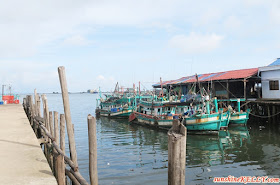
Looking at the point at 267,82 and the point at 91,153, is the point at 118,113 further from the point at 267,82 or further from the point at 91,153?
the point at 91,153

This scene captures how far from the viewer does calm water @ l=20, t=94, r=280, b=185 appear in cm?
1170

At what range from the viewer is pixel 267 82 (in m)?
25.3

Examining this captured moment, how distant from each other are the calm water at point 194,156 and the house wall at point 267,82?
337 cm

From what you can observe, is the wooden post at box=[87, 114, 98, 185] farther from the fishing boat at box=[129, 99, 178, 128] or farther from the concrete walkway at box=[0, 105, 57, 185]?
the fishing boat at box=[129, 99, 178, 128]

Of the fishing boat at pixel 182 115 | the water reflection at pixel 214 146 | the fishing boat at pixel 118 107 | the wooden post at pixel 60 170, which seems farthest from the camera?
the fishing boat at pixel 118 107

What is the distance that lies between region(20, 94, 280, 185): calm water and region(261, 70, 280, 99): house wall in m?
3.37

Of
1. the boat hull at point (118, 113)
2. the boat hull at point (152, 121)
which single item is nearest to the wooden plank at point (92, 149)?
the boat hull at point (152, 121)

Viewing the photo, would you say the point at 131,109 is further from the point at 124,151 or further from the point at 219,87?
the point at 124,151

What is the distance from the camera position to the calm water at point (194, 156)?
11.7 metres

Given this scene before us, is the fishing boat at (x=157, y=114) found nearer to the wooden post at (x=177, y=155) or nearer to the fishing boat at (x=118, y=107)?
the fishing boat at (x=118, y=107)

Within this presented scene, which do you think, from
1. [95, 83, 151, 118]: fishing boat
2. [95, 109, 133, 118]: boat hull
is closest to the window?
[95, 83, 151, 118]: fishing boat

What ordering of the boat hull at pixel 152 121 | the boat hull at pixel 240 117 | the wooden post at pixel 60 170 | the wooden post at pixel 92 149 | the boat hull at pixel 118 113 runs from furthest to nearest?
1. the boat hull at pixel 118 113
2. the boat hull at pixel 240 117
3. the boat hull at pixel 152 121
4. the wooden post at pixel 60 170
5. the wooden post at pixel 92 149

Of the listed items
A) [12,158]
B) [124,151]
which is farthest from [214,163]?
[12,158]

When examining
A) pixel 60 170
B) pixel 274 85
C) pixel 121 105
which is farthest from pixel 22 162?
pixel 121 105
